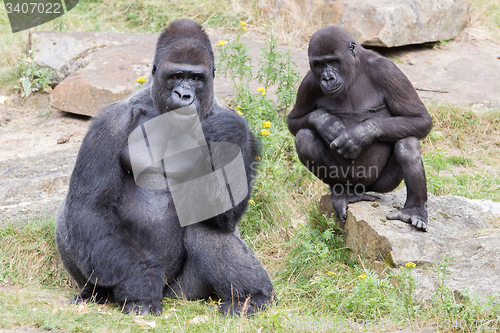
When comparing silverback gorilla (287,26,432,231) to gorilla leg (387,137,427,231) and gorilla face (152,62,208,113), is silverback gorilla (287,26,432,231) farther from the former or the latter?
gorilla face (152,62,208,113)

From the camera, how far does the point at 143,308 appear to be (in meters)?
3.21

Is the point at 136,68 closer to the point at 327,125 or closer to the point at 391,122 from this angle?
the point at 327,125

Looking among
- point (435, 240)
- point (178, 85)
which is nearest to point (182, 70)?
point (178, 85)

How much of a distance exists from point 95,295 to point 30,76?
15.1 ft

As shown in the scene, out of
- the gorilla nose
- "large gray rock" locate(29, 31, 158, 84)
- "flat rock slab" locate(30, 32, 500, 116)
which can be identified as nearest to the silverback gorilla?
the gorilla nose

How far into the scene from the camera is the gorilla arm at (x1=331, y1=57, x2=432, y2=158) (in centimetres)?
394

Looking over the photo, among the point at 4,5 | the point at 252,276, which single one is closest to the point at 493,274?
the point at 252,276

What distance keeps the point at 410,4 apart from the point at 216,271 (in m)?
5.69

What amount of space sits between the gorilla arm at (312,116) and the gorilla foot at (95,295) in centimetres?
182

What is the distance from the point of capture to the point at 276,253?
14.9 feet

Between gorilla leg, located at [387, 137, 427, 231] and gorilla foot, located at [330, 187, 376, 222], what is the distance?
298mm

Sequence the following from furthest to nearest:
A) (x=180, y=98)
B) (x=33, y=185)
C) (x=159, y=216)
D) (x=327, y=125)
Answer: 1. (x=33, y=185)
2. (x=327, y=125)
3. (x=159, y=216)
4. (x=180, y=98)

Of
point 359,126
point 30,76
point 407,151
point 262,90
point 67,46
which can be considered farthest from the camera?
point 67,46

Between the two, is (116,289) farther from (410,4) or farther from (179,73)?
(410,4)
